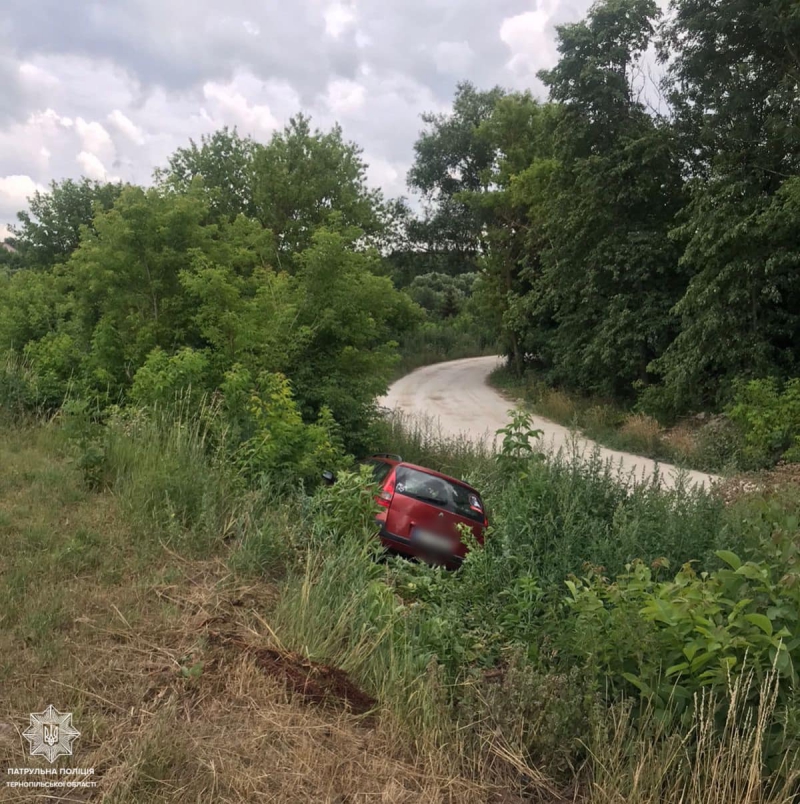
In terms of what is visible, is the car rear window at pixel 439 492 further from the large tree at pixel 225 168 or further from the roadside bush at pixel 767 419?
the large tree at pixel 225 168

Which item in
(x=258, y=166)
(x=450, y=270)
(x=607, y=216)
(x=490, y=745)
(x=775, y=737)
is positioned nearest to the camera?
(x=775, y=737)

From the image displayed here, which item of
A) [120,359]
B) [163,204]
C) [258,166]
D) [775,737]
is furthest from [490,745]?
[258,166]

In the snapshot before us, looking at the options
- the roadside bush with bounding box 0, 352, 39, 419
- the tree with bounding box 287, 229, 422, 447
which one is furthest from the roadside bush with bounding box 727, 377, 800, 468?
the roadside bush with bounding box 0, 352, 39, 419

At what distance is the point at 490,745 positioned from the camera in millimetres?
2910

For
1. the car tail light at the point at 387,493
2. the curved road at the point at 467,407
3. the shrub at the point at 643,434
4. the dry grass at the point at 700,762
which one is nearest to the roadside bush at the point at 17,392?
the car tail light at the point at 387,493

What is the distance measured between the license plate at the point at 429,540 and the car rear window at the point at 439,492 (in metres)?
0.36

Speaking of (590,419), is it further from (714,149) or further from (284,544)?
(284,544)

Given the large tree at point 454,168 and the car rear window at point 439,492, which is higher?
the large tree at point 454,168

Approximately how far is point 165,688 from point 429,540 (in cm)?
422

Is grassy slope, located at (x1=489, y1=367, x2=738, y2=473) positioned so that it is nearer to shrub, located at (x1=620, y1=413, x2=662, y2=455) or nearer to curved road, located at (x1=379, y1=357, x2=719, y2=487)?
shrub, located at (x1=620, y1=413, x2=662, y2=455)

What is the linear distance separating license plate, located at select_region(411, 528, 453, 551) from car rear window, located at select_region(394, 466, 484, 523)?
0.36 meters

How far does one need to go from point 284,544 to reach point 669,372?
1422 cm

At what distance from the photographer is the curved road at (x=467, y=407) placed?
591 inches

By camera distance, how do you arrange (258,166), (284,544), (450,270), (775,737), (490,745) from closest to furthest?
(775,737) < (490,745) < (284,544) < (258,166) < (450,270)
